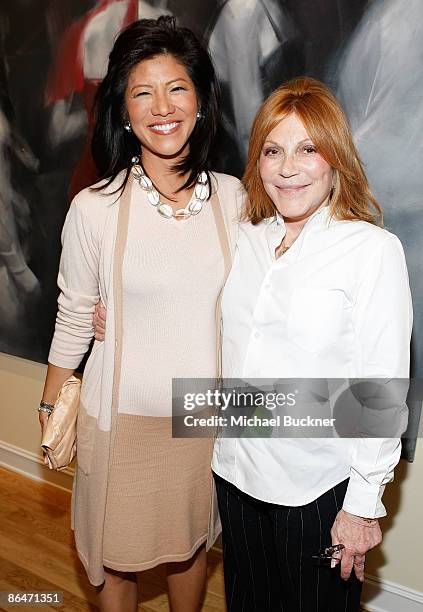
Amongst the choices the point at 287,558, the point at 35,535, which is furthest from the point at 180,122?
the point at 35,535

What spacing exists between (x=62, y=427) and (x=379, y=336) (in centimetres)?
98

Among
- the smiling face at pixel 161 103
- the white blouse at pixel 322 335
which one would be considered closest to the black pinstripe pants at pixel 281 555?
the white blouse at pixel 322 335

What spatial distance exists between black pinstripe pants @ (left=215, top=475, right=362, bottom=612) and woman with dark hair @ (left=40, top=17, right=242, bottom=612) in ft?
0.73

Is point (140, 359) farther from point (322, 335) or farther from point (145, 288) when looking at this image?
point (322, 335)

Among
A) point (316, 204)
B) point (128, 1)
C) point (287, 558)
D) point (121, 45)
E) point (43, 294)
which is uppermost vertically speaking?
point (128, 1)

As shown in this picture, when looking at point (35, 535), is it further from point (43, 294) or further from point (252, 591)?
point (252, 591)

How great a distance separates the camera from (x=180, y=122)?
5.95ft

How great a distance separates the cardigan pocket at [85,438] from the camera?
190 centimetres

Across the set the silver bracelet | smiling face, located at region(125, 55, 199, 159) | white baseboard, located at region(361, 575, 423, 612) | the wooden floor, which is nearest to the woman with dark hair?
smiling face, located at region(125, 55, 199, 159)

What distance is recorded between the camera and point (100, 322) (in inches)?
73.8

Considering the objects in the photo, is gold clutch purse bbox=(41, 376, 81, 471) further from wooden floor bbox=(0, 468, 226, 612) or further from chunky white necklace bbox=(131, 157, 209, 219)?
wooden floor bbox=(0, 468, 226, 612)

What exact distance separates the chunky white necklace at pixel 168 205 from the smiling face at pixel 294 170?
0.31 m

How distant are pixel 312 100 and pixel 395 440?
0.80 metres

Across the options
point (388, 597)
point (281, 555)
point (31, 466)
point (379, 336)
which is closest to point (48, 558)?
point (31, 466)
